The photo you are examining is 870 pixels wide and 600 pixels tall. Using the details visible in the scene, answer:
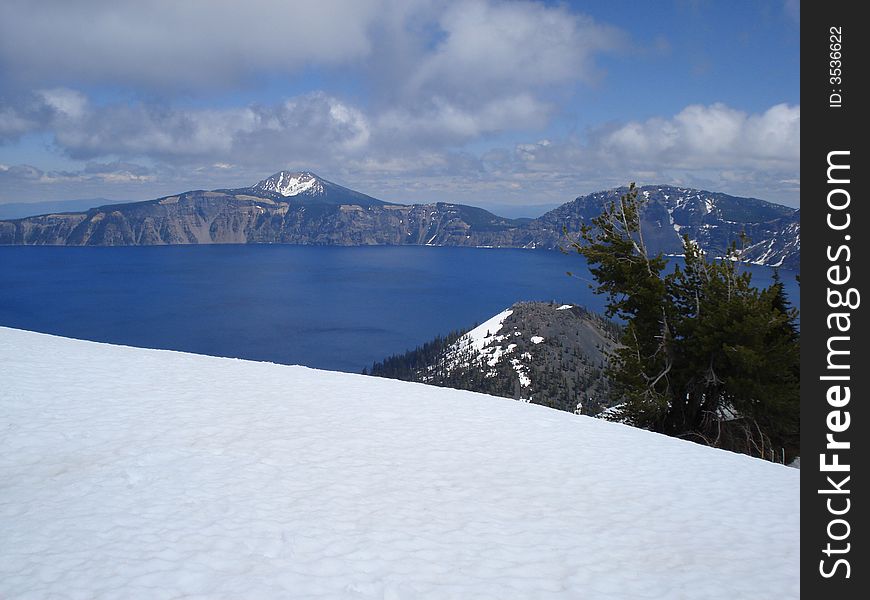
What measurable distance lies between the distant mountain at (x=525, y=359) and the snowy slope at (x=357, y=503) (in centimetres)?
10322

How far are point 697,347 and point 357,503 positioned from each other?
1557cm

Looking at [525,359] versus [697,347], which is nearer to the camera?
[697,347]

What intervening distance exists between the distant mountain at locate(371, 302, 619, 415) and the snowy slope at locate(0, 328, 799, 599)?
103219mm

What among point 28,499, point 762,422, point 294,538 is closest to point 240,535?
point 294,538

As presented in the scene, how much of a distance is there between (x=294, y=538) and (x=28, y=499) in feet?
8.94

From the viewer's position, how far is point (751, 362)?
55.3 ft

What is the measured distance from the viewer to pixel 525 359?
142125 millimetres

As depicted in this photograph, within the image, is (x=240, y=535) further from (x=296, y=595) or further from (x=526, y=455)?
(x=526, y=455)

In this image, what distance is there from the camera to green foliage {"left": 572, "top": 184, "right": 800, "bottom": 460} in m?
17.9
